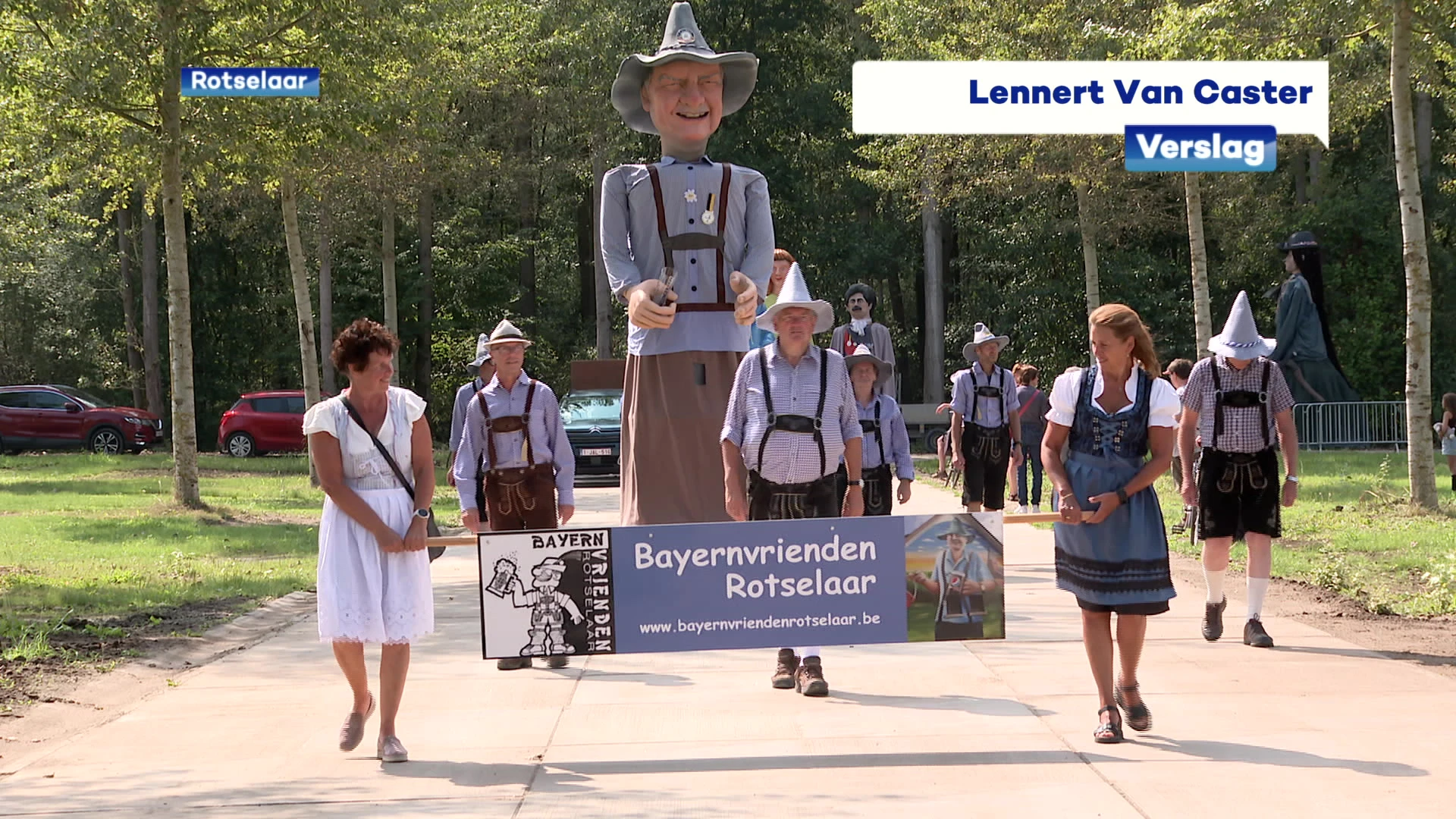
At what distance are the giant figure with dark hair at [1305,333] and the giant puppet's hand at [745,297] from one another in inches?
596

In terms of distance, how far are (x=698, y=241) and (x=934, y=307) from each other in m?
35.6

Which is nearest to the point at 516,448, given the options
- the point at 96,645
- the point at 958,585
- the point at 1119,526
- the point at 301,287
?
the point at 96,645

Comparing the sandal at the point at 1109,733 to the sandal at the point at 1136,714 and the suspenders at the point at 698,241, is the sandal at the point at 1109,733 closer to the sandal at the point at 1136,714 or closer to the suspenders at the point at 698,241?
the sandal at the point at 1136,714

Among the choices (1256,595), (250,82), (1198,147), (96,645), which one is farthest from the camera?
(250,82)

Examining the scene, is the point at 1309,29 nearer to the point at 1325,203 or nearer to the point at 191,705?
the point at 191,705

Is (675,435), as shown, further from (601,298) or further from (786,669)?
(601,298)

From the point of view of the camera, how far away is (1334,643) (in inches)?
368

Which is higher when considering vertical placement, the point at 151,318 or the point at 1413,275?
the point at 151,318

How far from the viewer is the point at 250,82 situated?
1964 centimetres

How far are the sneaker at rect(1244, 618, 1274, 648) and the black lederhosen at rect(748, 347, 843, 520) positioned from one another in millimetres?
2831

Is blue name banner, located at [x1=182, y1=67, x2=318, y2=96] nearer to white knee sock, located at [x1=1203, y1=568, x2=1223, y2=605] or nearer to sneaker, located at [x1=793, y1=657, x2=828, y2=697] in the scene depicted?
white knee sock, located at [x1=1203, y1=568, x2=1223, y2=605]

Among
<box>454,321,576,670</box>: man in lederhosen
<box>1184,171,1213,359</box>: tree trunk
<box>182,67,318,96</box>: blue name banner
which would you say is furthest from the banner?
<box>1184,171,1213,359</box>: tree trunk

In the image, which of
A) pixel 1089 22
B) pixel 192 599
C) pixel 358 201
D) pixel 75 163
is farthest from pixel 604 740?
pixel 358 201

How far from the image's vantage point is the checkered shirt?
9.43 metres
